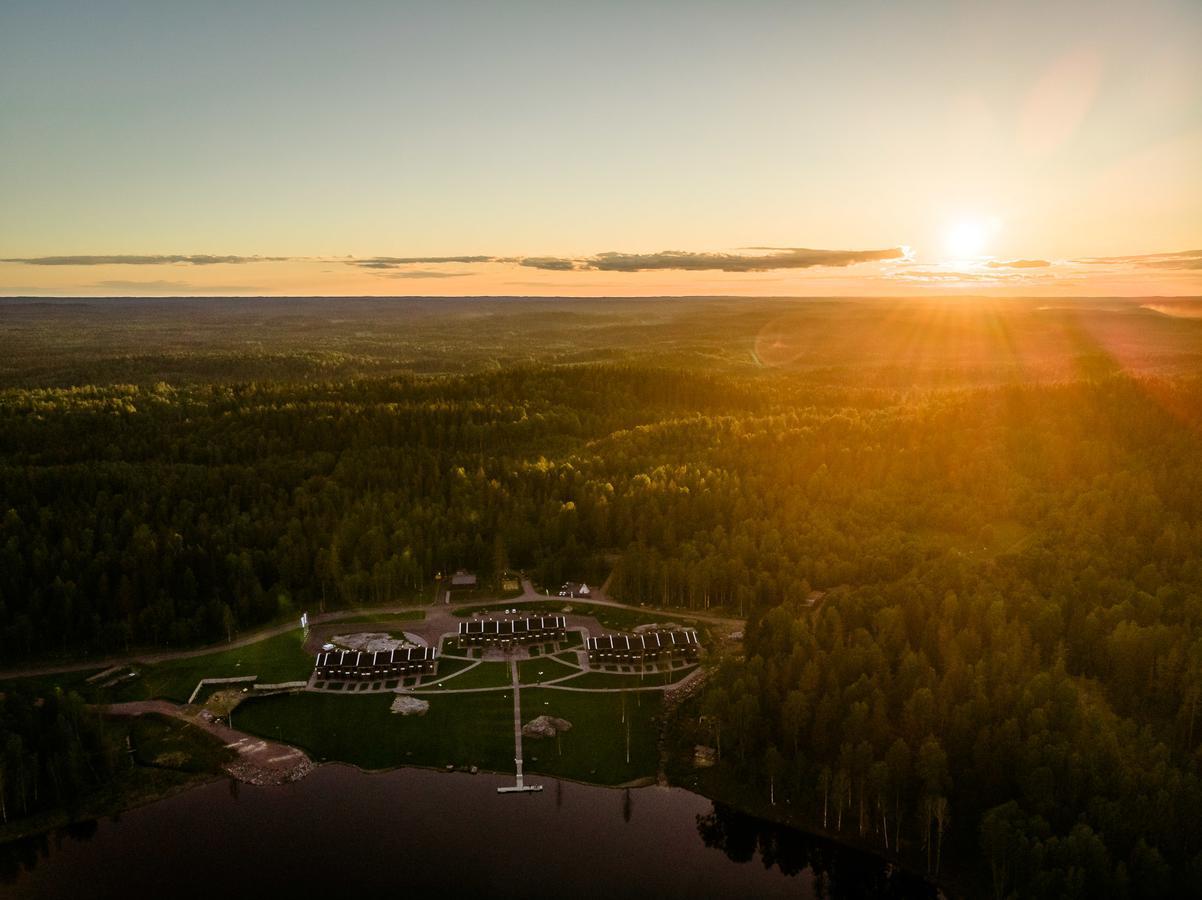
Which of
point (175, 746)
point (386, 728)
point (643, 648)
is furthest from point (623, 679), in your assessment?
point (175, 746)

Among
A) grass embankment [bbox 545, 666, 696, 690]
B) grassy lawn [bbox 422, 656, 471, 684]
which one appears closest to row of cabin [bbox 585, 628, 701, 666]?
grass embankment [bbox 545, 666, 696, 690]

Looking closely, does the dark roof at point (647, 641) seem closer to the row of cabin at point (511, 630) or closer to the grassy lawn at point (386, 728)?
the row of cabin at point (511, 630)

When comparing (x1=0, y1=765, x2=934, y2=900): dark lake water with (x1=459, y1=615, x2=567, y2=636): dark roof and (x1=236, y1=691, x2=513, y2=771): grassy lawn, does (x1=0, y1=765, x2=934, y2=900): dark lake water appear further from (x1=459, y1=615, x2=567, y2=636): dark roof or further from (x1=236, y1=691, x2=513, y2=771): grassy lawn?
(x1=459, y1=615, x2=567, y2=636): dark roof

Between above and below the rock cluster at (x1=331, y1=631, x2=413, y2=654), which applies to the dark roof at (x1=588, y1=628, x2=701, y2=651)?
below

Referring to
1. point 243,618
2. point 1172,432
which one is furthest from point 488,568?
point 1172,432

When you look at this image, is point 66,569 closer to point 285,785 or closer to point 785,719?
point 285,785

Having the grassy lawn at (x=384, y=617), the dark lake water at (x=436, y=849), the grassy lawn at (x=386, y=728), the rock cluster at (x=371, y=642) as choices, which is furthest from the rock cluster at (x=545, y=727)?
the grassy lawn at (x=384, y=617)

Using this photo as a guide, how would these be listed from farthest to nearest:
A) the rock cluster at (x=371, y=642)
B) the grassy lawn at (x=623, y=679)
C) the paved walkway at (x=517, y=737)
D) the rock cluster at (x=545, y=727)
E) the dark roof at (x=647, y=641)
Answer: the rock cluster at (x=371, y=642)
the dark roof at (x=647, y=641)
the grassy lawn at (x=623, y=679)
the rock cluster at (x=545, y=727)
the paved walkway at (x=517, y=737)
